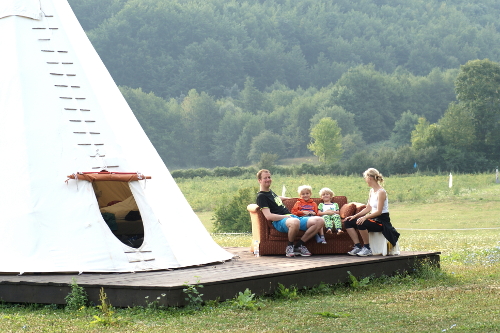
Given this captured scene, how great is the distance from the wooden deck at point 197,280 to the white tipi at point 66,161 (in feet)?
0.88

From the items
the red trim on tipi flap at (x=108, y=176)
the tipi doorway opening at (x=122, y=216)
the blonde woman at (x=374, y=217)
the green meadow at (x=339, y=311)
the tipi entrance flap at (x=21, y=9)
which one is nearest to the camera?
the green meadow at (x=339, y=311)

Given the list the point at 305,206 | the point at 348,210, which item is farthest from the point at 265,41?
the point at 348,210

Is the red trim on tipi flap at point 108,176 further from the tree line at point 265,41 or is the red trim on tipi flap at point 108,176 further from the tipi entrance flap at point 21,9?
the tree line at point 265,41

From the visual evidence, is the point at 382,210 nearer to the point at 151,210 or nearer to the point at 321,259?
the point at 321,259

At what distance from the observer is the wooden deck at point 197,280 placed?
20.0ft

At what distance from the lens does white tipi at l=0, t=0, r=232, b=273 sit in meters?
7.24

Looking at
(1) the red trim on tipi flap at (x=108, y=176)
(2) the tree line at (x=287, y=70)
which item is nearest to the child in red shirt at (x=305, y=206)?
(1) the red trim on tipi flap at (x=108, y=176)

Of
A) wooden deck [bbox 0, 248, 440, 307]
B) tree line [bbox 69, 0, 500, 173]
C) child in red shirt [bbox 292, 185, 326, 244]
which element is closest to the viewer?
wooden deck [bbox 0, 248, 440, 307]

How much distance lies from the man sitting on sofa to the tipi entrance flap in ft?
11.7

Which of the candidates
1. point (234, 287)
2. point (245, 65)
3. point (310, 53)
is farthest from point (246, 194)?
point (310, 53)

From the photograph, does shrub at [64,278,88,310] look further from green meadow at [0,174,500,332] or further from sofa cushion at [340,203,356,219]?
sofa cushion at [340,203,356,219]

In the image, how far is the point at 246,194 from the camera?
18672mm

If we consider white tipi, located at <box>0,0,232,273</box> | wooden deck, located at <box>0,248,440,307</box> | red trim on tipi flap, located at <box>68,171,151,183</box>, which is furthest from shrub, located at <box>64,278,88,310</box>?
red trim on tipi flap, located at <box>68,171,151,183</box>

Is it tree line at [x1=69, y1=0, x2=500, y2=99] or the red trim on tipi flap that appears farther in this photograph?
tree line at [x1=69, y1=0, x2=500, y2=99]
